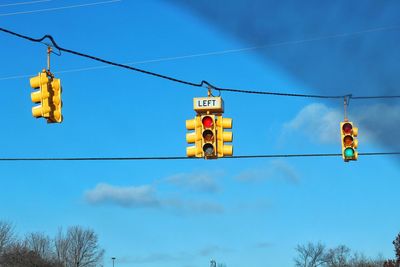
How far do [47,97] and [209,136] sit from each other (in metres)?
4.36

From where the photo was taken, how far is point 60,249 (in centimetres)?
11100

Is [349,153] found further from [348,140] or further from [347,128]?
[347,128]

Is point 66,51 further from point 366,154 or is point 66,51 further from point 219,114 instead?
point 366,154

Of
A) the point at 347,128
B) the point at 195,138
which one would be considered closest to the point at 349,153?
the point at 347,128

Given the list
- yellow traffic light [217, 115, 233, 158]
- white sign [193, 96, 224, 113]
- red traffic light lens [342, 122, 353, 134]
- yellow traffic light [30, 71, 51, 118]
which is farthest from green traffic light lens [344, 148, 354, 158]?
yellow traffic light [30, 71, 51, 118]

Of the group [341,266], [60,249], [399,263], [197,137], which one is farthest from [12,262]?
[197,137]

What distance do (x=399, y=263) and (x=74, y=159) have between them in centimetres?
5148

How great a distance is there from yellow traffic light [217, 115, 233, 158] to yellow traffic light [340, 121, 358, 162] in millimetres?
3539

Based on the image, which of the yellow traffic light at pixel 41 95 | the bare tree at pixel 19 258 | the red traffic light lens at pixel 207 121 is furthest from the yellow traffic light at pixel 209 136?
the bare tree at pixel 19 258

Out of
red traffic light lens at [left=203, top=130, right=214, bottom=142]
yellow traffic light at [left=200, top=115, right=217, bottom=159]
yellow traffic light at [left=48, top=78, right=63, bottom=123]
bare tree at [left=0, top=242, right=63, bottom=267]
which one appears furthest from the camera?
bare tree at [left=0, top=242, right=63, bottom=267]

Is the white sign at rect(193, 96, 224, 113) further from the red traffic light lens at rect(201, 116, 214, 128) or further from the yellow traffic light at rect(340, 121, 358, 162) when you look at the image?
the yellow traffic light at rect(340, 121, 358, 162)

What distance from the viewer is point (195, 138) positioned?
1764cm

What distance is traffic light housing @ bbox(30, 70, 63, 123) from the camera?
15711 millimetres

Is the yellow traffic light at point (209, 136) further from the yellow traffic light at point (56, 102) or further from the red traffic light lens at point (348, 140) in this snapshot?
the red traffic light lens at point (348, 140)
